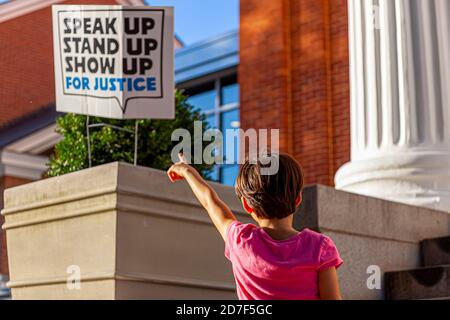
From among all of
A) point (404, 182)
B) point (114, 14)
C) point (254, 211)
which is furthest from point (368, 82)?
point (254, 211)

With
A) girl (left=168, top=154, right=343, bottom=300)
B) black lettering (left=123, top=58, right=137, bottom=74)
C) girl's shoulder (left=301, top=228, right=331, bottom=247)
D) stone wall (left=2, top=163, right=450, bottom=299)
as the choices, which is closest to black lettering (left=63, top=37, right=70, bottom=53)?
black lettering (left=123, top=58, right=137, bottom=74)

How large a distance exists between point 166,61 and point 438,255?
2468 mm

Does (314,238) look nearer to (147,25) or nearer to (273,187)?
(273,187)

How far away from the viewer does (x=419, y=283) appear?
5.43m

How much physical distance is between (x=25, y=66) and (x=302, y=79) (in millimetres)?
8065

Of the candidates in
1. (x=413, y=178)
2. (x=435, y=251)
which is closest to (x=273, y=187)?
(x=435, y=251)

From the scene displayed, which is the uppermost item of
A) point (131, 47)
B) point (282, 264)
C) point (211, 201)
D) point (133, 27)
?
point (133, 27)

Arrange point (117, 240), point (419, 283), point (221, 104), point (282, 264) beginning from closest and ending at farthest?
1. point (282, 264)
2. point (117, 240)
3. point (419, 283)
4. point (221, 104)

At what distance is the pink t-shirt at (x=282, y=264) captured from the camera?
2123 mm

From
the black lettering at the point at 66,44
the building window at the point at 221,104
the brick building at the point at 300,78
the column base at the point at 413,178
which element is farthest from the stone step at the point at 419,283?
the building window at the point at 221,104

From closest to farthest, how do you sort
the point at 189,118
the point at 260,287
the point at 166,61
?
the point at 260,287, the point at 166,61, the point at 189,118

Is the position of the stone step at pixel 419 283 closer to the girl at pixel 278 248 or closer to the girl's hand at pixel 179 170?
the girl's hand at pixel 179 170

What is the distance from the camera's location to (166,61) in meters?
6.20
